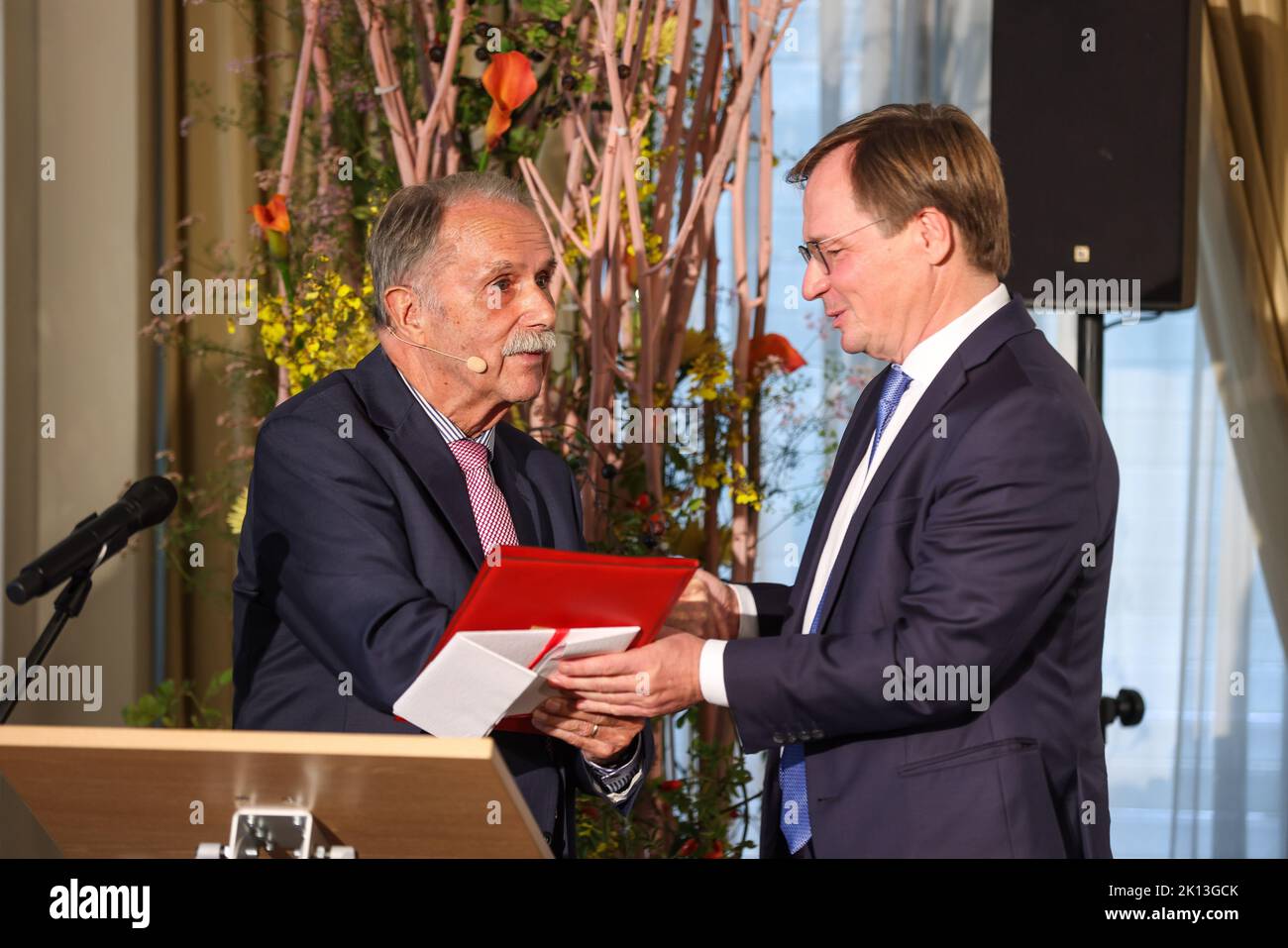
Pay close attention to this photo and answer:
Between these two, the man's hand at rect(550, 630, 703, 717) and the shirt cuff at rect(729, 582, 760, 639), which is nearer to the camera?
the man's hand at rect(550, 630, 703, 717)

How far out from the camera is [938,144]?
6.07ft

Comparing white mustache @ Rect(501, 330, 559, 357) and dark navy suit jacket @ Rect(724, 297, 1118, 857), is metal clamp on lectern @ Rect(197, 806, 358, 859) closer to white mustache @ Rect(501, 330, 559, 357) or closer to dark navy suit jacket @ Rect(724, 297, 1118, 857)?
dark navy suit jacket @ Rect(724, 297, 1118, 857)

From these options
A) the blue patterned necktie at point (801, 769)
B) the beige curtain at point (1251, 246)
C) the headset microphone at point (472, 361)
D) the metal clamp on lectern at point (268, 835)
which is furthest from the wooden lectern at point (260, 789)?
the beige curtain at point (1251, 246)

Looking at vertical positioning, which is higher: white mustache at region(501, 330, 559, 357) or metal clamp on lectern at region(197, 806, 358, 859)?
white mustache at region(501, 330, 559, 357)

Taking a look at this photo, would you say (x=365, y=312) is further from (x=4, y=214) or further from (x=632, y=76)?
(x=4, y=214)

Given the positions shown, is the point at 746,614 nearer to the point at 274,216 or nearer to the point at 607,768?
the point at 607,768

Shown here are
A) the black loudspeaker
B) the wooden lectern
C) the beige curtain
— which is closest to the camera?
the wooden lectern

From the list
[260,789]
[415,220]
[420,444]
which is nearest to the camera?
[260,789]

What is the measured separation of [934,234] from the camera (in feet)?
6.05

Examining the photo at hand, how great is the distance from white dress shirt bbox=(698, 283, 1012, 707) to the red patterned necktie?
1.15ft

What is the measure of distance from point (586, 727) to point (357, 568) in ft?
1.20

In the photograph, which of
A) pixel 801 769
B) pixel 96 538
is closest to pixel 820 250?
pixel 801 769

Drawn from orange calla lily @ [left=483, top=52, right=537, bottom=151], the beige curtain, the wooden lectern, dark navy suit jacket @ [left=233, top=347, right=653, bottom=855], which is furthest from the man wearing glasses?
the beige curtain

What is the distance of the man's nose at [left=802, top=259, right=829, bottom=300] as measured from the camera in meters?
1.93
